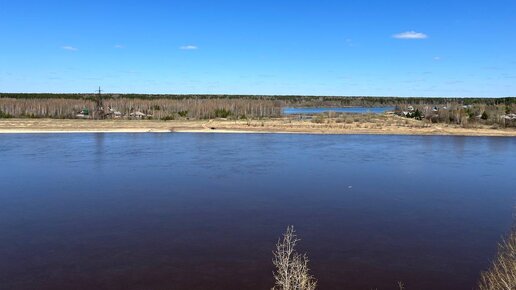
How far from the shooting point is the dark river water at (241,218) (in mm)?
10859

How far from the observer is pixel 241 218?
1552cm

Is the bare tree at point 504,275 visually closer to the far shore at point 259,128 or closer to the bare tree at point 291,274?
the bare tree at point 291,274

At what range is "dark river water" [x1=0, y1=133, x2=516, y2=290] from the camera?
1086 cm

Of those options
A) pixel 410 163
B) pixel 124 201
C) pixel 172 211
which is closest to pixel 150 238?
pixel 172 211

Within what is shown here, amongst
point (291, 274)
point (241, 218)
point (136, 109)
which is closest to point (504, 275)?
point (291, 274)

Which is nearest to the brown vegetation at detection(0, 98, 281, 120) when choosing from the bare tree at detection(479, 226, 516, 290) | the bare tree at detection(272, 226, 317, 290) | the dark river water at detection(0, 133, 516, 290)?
the dark river water at detection(0, 133, 516, 290)

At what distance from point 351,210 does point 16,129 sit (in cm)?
4673

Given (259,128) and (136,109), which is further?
(136,109)

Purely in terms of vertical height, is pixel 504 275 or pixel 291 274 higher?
pixel 291 274

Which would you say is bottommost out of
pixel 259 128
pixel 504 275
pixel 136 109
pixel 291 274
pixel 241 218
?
pixel 241 218

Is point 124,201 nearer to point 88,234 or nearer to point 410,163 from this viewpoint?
point 88,234

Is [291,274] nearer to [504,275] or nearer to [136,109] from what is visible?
[504,275]

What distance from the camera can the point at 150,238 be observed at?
523 inches

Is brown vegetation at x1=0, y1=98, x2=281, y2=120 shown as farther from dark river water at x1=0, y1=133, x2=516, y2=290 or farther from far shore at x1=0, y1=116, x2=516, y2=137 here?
dark river water at x1=0, y1=133, x2=516, y2=290
